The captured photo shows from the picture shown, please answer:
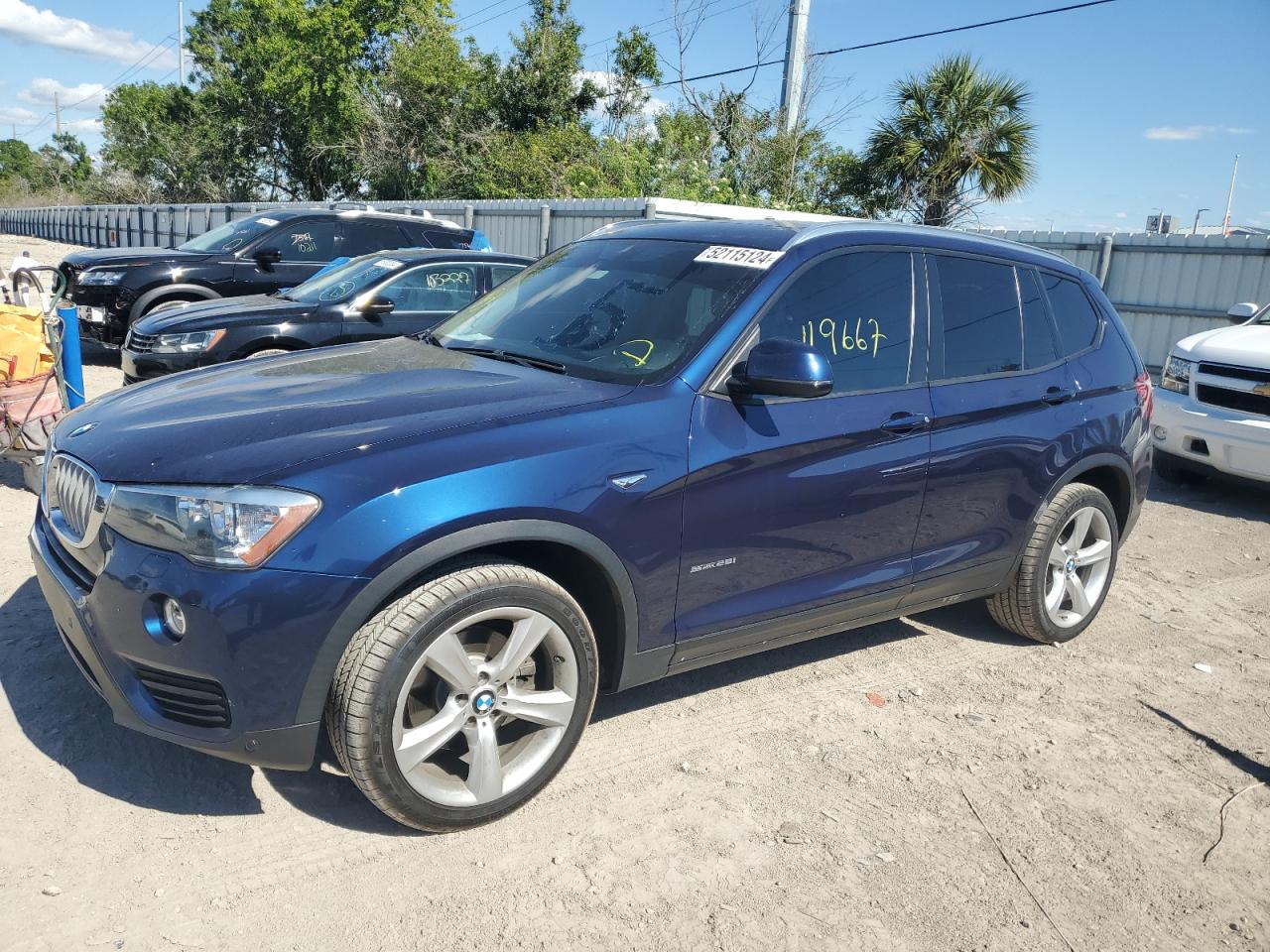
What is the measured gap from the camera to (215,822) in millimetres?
2920

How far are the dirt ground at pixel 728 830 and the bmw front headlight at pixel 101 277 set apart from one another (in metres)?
7.04

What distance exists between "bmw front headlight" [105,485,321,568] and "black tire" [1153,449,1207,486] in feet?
24.2

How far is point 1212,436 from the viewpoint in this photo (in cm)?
734

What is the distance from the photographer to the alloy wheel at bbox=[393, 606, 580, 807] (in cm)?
276

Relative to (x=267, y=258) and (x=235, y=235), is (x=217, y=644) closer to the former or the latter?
(x=267, y=258)

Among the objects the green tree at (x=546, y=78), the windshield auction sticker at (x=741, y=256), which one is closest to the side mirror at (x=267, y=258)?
the windshield auction sticker at (x=741, y=256)

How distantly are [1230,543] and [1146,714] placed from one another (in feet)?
10.7

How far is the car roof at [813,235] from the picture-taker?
12.1 feet

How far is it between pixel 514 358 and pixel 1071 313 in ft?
8.78

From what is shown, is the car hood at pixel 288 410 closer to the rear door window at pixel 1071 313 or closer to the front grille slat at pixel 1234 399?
→ the rear door window at pixel 1071 313

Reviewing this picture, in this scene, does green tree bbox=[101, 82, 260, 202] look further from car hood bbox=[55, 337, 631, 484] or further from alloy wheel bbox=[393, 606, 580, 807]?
alloy wheel bbox=[393, 606, 580, 807]

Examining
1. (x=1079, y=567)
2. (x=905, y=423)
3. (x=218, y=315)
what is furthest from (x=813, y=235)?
(x=218, y=315)

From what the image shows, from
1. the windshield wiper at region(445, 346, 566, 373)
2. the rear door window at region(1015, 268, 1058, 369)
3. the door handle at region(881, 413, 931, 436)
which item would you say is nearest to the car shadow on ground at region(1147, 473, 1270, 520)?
the rear door window at region(1015, 268, 1058, 369)

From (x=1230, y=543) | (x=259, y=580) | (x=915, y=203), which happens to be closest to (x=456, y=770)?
(x=259, y=580)
